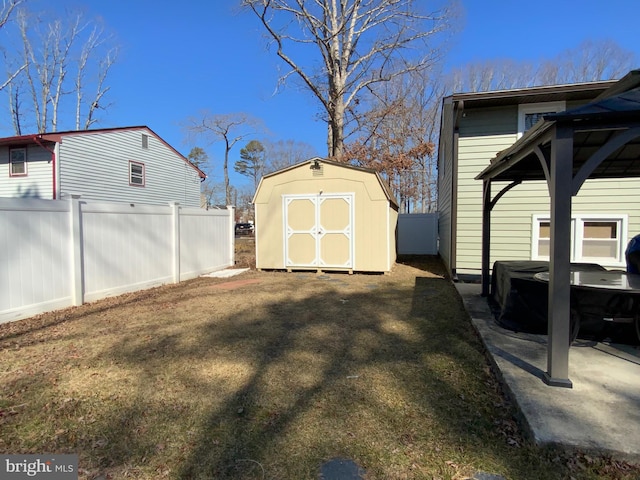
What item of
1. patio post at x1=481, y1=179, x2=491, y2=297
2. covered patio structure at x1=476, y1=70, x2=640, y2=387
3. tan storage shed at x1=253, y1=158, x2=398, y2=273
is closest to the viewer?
covered patio structure at x1=476, y1=70, x2=640, y2=387

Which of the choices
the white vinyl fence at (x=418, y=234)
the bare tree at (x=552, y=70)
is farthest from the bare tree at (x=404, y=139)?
the white vinyl fence at (x=418, y=234)

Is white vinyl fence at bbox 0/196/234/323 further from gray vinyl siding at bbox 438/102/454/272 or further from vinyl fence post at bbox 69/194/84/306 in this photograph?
gray vinyl siding at bbox 438/102/454/272

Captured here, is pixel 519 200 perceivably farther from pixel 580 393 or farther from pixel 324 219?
pixel 580 393

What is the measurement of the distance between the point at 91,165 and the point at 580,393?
53.8ft

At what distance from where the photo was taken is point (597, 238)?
24.1 feet

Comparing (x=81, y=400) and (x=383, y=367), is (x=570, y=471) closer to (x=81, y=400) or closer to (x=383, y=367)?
(x=383, y=367)

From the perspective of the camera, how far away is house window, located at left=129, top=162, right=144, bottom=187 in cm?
1628

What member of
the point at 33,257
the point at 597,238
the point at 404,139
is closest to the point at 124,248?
the point at 33,257

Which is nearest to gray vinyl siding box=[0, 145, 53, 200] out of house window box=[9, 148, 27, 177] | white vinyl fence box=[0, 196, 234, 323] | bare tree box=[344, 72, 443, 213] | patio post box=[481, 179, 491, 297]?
house window box=[9, 148, 27, 177]

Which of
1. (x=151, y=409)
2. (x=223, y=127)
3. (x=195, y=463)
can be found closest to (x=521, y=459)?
(x=195, y=463)

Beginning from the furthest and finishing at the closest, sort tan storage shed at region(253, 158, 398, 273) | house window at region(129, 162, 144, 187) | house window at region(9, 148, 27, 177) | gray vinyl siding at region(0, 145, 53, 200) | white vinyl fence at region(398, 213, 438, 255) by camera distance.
Result: house window at region(129, 162, 144, 187)
white vinyl fence at region(398, 213, 438, 255)
house window at region(9, 148, 27, 177)
gray vinyl siding at region(0, 145, 53, 200)
tan storage shed at region(253, 158, 398, 273)

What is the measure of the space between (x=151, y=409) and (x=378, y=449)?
5.42ft

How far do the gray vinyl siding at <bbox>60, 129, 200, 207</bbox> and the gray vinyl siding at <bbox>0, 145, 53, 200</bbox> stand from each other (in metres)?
0.62

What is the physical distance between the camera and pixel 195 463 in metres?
2.09
